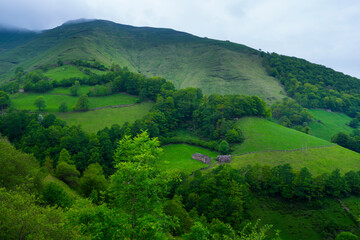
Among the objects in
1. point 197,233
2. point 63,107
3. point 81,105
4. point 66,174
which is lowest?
point 66,174

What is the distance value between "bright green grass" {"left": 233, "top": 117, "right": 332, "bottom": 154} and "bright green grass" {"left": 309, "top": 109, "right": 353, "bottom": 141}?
30.9 meters

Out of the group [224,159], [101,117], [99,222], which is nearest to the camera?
[99,222]

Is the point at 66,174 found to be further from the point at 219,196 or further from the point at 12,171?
the point at 219,196

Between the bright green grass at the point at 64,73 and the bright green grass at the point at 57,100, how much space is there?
68.0 feet

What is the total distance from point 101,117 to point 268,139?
67.0 meters

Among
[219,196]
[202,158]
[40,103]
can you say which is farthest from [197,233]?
[40,103]

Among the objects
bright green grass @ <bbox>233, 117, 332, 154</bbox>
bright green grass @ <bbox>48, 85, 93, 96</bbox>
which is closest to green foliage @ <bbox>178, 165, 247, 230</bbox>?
bright green grass @ <bbox>233, 117, 332, 154</bbox>

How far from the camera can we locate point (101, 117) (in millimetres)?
86125

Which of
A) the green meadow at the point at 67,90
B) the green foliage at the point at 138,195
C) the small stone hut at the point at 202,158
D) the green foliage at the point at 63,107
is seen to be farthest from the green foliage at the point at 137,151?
the green meadow at the point at 67,90

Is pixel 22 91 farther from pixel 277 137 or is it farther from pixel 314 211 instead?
pixel 314 211

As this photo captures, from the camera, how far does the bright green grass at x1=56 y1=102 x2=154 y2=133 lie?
8022 cm

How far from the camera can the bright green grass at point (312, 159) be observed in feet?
191

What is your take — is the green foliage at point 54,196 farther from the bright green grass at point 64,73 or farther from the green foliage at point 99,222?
the bright green grass at point 64,73

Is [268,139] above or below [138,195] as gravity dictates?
below
